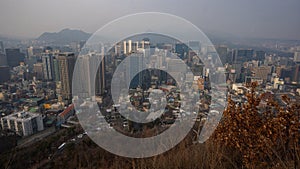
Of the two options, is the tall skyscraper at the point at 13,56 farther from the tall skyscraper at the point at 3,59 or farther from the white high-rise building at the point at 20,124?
the white high-rise building at the point at 20,124

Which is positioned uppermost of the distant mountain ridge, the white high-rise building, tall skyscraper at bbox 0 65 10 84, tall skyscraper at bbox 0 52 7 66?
the distant mountain ridge

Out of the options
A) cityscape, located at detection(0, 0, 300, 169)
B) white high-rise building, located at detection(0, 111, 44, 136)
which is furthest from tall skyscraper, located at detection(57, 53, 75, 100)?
white high-rise building, located at detection(0, 111, 44, 136)

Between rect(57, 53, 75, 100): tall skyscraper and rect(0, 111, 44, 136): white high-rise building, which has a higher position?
rect(57, 53, 75, 100): tall skyscraper

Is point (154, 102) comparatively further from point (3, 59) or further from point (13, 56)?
point (3, 59)

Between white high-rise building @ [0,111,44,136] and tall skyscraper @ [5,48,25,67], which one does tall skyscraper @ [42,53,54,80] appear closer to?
tall skyscraper @ [5,48,25,67]

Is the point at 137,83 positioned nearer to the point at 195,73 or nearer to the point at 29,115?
the point at 195,73

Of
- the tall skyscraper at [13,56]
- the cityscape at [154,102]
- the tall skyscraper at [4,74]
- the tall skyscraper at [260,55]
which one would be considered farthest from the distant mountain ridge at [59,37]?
the tall skyscraper at [260,55]
